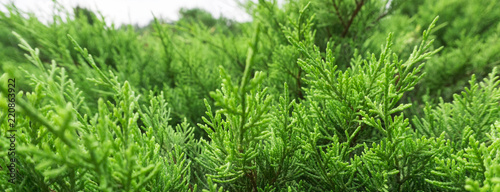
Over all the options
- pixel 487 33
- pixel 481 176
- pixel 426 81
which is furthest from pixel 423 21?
pixel 481 176

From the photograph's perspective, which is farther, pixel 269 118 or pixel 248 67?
pixel 269 118

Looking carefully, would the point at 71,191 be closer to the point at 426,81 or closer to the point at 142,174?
the point at 142,174

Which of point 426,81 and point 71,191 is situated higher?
point 426,81

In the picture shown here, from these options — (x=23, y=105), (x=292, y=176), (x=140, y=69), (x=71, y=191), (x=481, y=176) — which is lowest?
(x=481, y=176)

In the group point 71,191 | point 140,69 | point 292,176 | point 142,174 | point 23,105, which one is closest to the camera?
point 23,105

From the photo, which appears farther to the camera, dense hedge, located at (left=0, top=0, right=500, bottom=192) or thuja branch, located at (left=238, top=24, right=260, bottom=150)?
dense hedge, located at (left=0, top=0, right=500, bottom=192)

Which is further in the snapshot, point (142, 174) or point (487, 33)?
point (487, 33)

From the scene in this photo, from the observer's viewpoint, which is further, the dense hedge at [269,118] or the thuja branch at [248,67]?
the dense hedge at [269,118]

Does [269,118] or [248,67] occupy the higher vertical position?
[248,67]
